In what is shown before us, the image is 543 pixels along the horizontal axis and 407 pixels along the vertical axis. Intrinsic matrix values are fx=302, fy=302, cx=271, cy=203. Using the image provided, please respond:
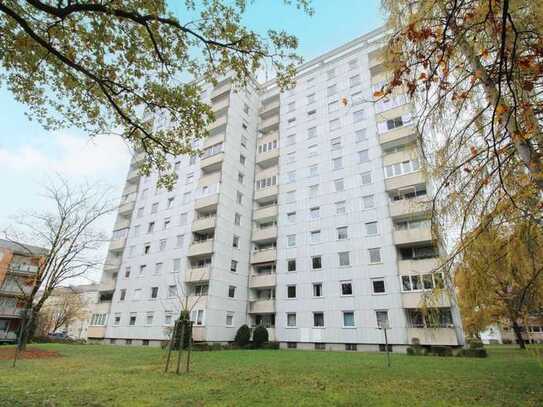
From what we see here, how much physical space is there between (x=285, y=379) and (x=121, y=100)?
981cm

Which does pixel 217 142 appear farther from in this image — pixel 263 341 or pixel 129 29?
A: pixel 129 29

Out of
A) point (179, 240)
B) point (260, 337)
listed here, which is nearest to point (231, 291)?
point (260, 337)

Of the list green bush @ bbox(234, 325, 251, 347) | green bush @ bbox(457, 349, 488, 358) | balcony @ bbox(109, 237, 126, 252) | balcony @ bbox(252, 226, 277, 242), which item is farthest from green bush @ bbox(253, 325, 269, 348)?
balcony @ bbox(109, 237, 126, 252)

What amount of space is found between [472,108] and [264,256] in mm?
28469

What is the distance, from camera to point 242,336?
2703 cm

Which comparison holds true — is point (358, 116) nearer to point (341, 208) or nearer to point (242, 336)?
point (341, 208)

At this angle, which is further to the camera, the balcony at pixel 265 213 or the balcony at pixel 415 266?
the balcony at pixel 265 213

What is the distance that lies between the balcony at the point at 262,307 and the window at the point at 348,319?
23.7ft

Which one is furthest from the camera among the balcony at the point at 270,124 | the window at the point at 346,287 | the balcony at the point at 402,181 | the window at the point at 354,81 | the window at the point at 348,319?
the balcony at the point at 270,124

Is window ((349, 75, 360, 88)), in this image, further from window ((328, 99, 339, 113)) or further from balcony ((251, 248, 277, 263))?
balcony ((251, 248, 277, 263))

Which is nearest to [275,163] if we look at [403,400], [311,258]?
[311,258]

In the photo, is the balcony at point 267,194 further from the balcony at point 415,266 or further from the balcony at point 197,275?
the balcony at point 415,266

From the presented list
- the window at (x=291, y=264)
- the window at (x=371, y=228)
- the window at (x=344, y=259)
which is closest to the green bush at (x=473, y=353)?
the window at (x=344, y=259)

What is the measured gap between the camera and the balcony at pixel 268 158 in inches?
1475
